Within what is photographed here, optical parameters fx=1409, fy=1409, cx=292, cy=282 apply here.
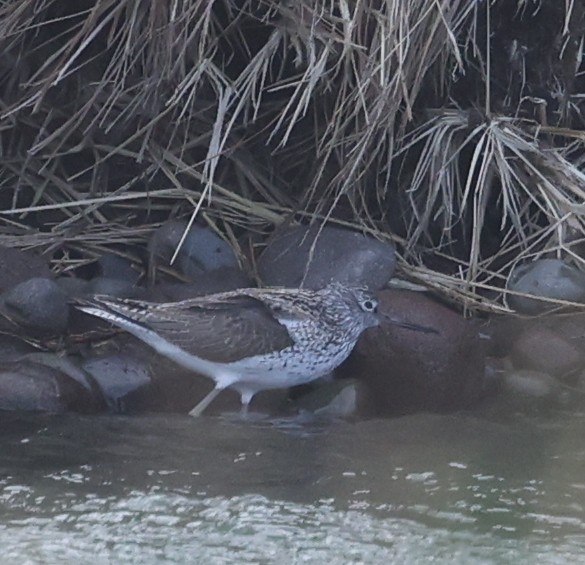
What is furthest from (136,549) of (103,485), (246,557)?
(103,485)

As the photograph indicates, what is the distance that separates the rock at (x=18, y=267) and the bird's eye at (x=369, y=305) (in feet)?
5.36

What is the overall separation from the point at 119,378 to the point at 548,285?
2228 mm

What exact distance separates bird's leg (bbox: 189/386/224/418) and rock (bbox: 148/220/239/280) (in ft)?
3.25

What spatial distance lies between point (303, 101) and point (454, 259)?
1.25 m

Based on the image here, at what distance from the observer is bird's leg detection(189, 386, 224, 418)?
21.0 ft

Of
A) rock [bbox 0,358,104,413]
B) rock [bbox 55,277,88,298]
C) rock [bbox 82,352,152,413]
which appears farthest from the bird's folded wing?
rock [bbox 55,277,88,298]

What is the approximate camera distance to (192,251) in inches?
291

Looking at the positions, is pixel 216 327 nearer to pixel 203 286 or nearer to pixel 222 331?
pixel 222 331

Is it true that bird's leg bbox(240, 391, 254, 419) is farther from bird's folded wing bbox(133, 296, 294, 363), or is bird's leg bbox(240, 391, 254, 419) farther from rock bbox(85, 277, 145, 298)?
rock bbox(85, 277, 145, 298)

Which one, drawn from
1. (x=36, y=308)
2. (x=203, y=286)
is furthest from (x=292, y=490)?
(x=203, y=286)

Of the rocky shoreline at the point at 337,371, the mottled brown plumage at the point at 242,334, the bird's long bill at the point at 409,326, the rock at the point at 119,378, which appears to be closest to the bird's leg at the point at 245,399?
the mottled brown plumage at the point at 242,334

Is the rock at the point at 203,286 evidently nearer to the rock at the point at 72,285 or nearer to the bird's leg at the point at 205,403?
the rock at the point at 72,285

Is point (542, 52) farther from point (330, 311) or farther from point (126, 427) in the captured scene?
point (126, 427)

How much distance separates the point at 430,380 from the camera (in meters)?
6.63
